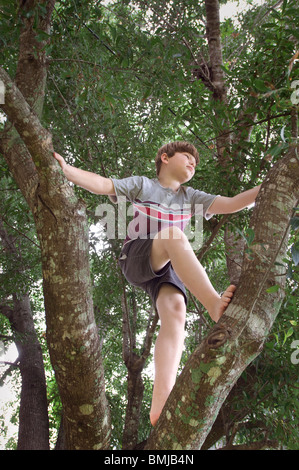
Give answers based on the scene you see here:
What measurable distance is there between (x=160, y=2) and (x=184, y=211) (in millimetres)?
2459

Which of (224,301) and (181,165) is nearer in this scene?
(224,301)

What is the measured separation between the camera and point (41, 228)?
1.84m

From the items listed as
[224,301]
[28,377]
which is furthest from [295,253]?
[28,377]

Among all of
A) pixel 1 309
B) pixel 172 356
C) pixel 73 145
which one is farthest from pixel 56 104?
pixel 1 309

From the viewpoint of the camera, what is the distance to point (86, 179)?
6.78 ft

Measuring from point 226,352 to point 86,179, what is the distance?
3.69 feet

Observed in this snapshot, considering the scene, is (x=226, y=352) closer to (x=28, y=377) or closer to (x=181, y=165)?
(x=181, y=165)

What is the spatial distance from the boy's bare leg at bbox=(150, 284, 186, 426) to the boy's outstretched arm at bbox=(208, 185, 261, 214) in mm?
541

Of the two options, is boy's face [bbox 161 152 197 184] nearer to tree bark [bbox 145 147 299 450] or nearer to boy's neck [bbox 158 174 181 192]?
boy's neck [bbox 158 174 181 192]

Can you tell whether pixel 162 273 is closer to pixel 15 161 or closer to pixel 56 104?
pixel 15 161

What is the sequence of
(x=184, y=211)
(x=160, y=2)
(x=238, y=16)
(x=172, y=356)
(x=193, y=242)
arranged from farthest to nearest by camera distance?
(x=238, y=16), (x=160, y=2), (x=193, y=242), (x=184, y=211), (x=172, y=356)

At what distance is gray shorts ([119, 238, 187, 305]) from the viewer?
2.17 metres

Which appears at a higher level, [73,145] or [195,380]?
[73,145]
